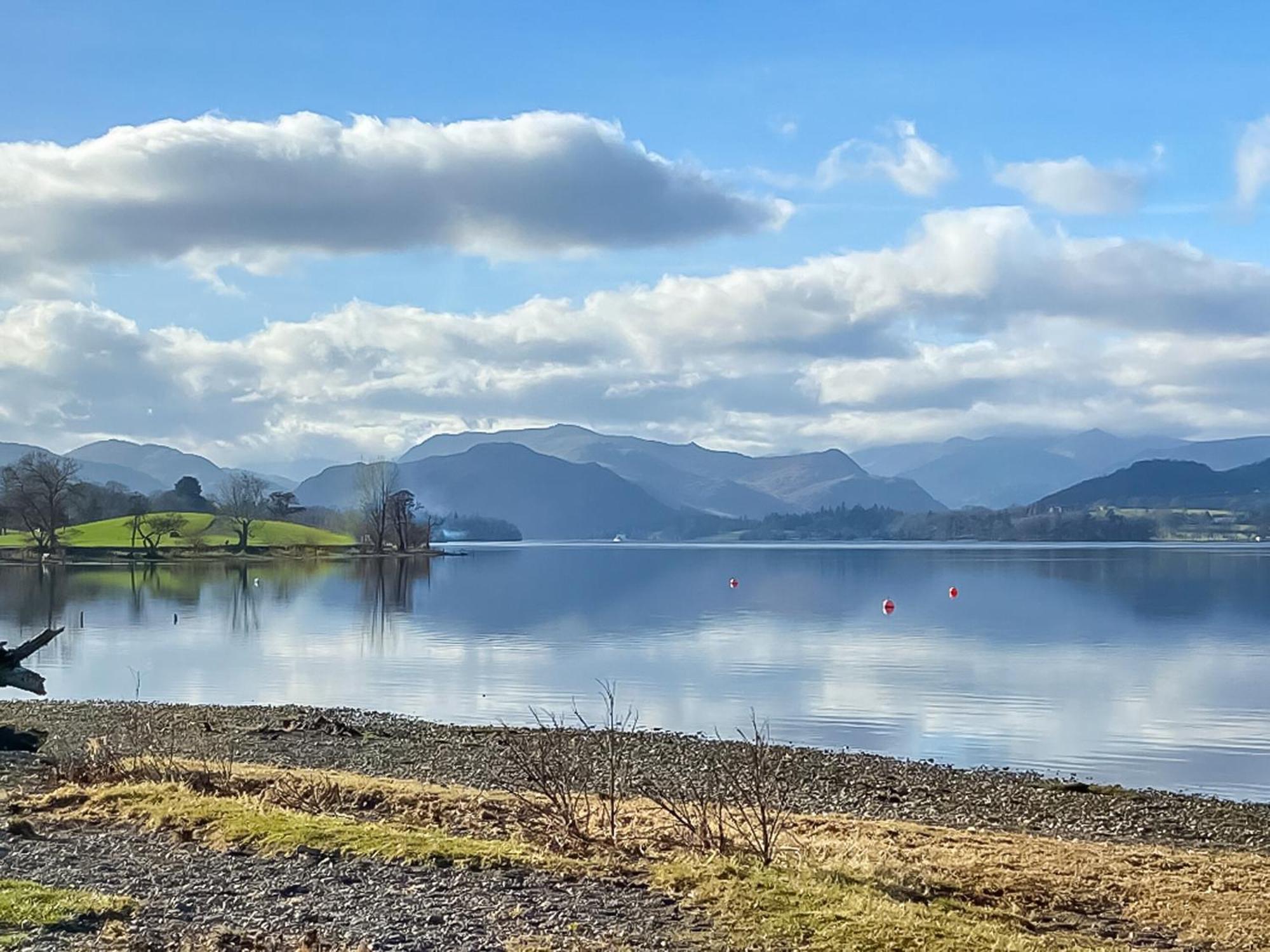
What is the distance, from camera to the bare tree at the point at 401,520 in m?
151

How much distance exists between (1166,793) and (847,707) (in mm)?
11445

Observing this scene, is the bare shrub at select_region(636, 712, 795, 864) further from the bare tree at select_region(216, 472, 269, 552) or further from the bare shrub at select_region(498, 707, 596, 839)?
the bare tree at select_region(216, 472, 269, 552)

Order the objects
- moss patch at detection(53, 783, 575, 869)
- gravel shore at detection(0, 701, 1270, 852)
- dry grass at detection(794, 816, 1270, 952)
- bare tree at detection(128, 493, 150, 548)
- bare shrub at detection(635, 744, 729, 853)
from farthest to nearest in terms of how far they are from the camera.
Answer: bare tree at detection(128, 493, 150, 548)
gravel shore at detection(0, 701, 1270, 852)
bare shrub at detection(635, 744, 729, 853)
moss patch at detection(53, 783, 575, 869)
dry grass at detection(794, 816, 1270, 952)

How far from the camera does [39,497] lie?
12306 cm

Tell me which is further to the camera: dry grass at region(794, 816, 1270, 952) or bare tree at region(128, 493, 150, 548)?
bare tree at region(128, 493, 150, 548)

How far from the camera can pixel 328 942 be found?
7.34 metres

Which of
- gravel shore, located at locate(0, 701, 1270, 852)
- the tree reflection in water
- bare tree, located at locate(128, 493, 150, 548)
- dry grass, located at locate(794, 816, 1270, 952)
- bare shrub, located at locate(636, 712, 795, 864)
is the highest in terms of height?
bare tree, located at locate(128, 493, 150, 548)

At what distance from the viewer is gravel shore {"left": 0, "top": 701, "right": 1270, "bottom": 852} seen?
55.6ft

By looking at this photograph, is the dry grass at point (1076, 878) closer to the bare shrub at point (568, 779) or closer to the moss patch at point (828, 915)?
the moss patch at point (828, 915)

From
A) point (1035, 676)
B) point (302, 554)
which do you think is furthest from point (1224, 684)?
point (302, 554)

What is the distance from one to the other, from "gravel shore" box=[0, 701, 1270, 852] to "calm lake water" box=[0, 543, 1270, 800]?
2527 mm

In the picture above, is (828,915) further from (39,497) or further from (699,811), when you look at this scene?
(39,497)

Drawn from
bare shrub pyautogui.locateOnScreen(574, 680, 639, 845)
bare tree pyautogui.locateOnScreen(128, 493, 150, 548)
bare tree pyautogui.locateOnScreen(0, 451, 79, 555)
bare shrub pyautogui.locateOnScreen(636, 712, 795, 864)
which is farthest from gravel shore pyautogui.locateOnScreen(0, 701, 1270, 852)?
bare tree pyautogui.locateOnScreen(128, 493, 150, 548)

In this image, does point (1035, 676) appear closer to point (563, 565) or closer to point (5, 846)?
point (5, 846)
